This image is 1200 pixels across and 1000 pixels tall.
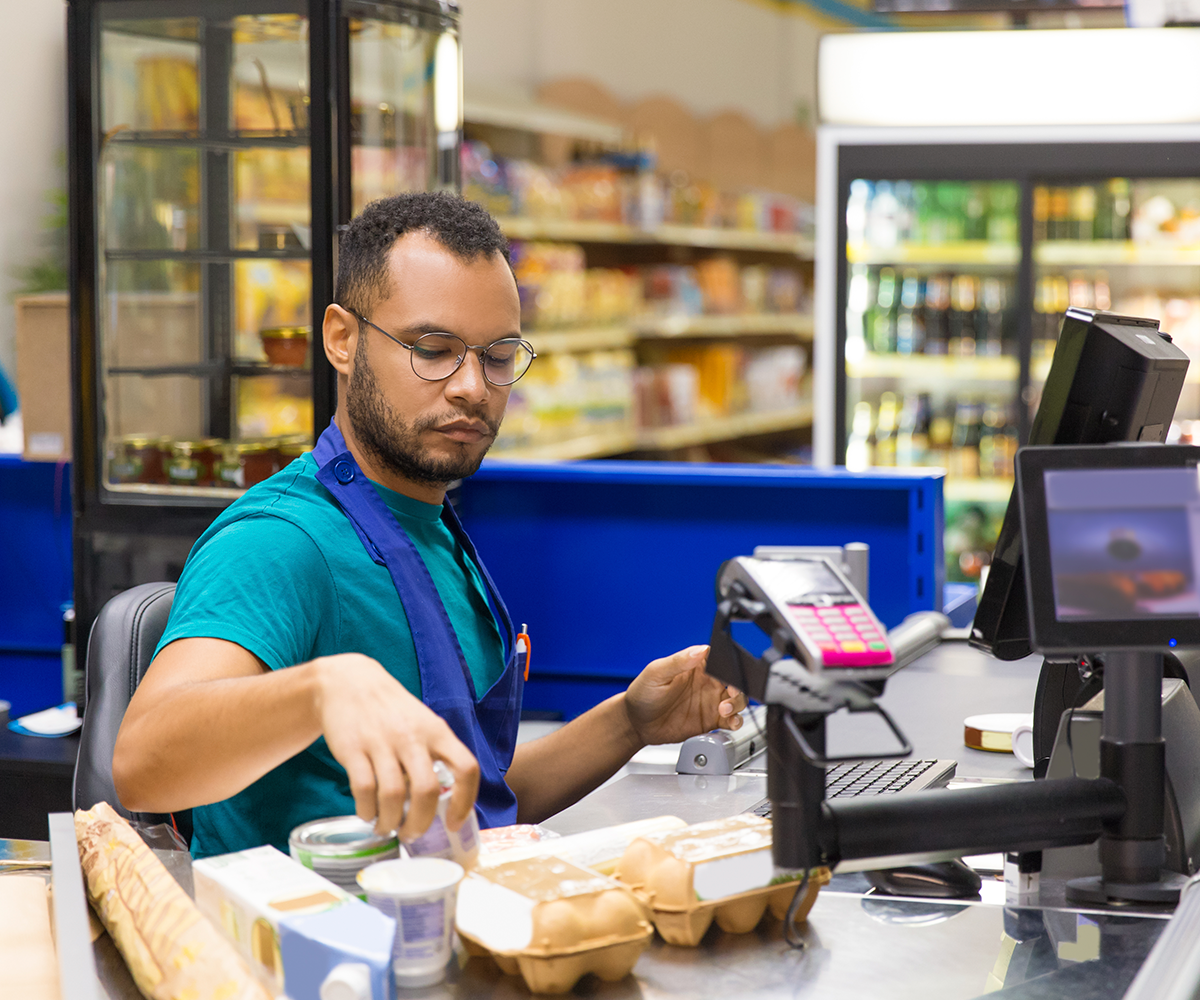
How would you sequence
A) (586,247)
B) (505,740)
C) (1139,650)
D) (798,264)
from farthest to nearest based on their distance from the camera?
(798,264), (586,247), (505,740), (1139,650)

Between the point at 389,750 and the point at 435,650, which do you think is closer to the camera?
the point at 389,750

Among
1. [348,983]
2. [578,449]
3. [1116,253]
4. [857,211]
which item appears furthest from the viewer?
[578,449]

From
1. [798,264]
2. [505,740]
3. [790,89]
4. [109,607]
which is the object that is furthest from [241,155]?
[790,89]

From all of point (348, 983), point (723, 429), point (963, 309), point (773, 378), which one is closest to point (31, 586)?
point (348, 983)

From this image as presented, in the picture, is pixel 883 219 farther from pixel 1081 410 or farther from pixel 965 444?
pixel 1081 410

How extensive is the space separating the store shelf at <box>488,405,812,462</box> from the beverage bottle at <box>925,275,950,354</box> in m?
1.61

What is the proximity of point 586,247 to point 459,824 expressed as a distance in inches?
248

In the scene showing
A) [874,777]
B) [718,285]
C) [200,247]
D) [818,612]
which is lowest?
[874,777]

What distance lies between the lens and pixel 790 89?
1050 cm

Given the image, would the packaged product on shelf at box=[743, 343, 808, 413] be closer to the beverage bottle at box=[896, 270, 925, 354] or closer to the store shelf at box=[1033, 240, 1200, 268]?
the beverage bottle at box=[896, 270, 925, 354]

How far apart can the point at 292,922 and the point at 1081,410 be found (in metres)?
0.96

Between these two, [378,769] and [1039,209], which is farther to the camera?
[1039,209]

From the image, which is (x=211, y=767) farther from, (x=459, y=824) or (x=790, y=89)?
(x=790, y=89)

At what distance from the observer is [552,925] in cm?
104
